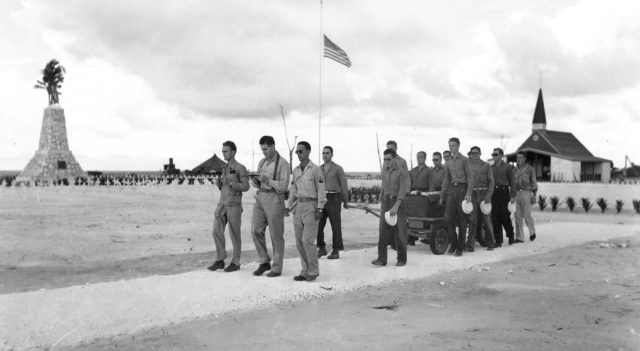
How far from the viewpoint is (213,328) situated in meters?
5.21

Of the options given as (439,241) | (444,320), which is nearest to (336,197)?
(439,241)

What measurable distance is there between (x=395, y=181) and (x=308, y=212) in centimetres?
191

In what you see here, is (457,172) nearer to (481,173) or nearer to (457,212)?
(457,212)

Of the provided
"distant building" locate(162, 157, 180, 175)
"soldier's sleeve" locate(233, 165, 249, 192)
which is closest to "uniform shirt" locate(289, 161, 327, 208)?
"soldier's sleeve" locate(233, 165, 249, 192)

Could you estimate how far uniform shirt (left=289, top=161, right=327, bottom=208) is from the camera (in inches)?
292

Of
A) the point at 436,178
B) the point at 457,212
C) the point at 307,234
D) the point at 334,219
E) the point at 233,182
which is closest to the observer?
the point at 307,234

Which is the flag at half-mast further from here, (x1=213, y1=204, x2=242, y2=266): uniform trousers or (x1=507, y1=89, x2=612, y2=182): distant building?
(x1=507, y1=89, x2=612, y2=182): distant building

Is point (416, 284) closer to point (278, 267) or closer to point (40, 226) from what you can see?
point (278, 267)

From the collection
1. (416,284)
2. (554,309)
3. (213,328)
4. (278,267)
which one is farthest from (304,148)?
(554,309)

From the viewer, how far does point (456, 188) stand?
32.7ft

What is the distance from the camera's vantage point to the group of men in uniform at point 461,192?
8750 millimetres

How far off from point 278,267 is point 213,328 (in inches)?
Answer: 93.3

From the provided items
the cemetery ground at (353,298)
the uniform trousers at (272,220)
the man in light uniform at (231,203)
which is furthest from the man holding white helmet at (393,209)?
the man in light uniform at (231,203)

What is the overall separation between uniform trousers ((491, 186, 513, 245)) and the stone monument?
4780 centimetres
